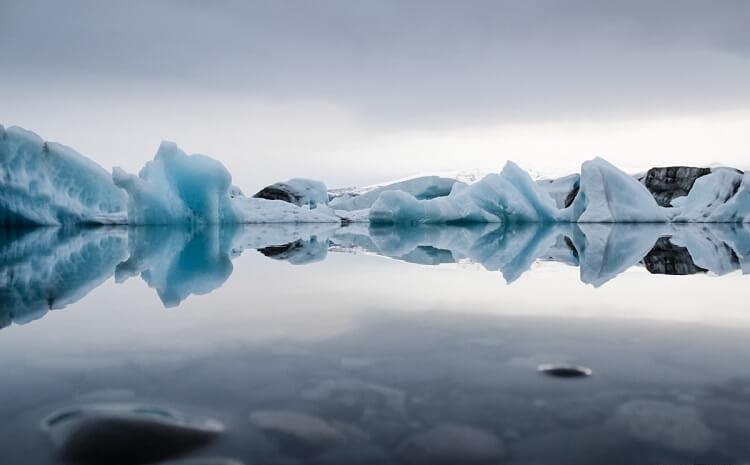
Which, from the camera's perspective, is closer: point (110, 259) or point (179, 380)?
point (179, 380)

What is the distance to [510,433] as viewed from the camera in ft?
3.72

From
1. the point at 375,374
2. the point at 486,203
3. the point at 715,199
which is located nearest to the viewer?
the point at 375,374

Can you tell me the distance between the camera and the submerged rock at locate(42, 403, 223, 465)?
1.02 m

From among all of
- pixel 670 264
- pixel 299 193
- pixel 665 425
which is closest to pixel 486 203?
pixel 670 264

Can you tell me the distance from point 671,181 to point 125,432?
1383 inches

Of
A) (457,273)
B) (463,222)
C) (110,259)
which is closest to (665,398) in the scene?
(457,273)

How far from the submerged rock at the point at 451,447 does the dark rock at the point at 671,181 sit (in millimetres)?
33251

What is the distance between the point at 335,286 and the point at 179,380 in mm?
1972

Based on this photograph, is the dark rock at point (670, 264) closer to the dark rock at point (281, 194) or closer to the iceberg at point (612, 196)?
the iceberg at point (612, 196)

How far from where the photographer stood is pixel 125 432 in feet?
3.63

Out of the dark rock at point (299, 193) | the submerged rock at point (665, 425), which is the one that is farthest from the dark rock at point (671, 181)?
the submerged rock at point (665, 425)

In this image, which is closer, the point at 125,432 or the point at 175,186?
the point at 125,432

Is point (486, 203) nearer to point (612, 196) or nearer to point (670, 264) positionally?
point (612, 196)

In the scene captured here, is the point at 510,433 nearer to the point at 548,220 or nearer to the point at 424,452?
the point at 424,452
